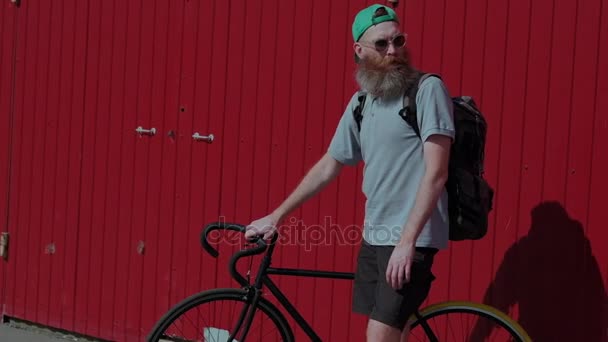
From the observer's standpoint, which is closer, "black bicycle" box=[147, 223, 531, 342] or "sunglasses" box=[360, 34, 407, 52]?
"sunglasses" box=[360, 34, 407, 52]

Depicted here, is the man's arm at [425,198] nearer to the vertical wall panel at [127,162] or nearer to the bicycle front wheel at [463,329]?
the bicycle front wheel at [463,329]

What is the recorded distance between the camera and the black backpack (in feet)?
12.7

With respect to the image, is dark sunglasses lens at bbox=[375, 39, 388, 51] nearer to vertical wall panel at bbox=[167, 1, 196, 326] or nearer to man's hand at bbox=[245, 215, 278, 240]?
man's hand at bbox=[245, 215, 278, 240]

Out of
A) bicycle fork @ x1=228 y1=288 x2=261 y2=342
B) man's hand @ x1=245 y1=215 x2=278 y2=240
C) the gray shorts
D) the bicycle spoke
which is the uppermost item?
man's hand @ x1=245 y1=215 x2=278 y2=240

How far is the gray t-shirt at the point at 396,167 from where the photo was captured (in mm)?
3736

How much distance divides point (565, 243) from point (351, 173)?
115 centimetres

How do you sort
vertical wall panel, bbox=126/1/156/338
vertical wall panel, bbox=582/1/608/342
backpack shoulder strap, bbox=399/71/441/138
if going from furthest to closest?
vertical wall panel, bbox=126/1/156/338
vertical wall panel, bbox=582/1/608/342
backpack shoulder strap, bbox=399/71/441/138

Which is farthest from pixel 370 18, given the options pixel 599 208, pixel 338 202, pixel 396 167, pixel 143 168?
pixel 143 168

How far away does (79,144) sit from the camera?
6.28 meters

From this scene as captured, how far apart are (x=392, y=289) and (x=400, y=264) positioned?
19 cm

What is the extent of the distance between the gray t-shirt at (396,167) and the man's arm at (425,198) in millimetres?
77

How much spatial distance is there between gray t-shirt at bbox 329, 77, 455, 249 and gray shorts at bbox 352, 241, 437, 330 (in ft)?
0.17

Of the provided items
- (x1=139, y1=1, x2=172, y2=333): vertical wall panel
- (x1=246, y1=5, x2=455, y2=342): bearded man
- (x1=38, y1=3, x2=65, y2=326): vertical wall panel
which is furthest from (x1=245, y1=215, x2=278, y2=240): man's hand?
(x1=38, y1=3, x2=65, y2=326): vertical wall panel

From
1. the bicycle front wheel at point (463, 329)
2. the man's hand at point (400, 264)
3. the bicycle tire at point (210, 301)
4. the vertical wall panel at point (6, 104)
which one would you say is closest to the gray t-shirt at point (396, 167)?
the man's hand at point (400, 264)
